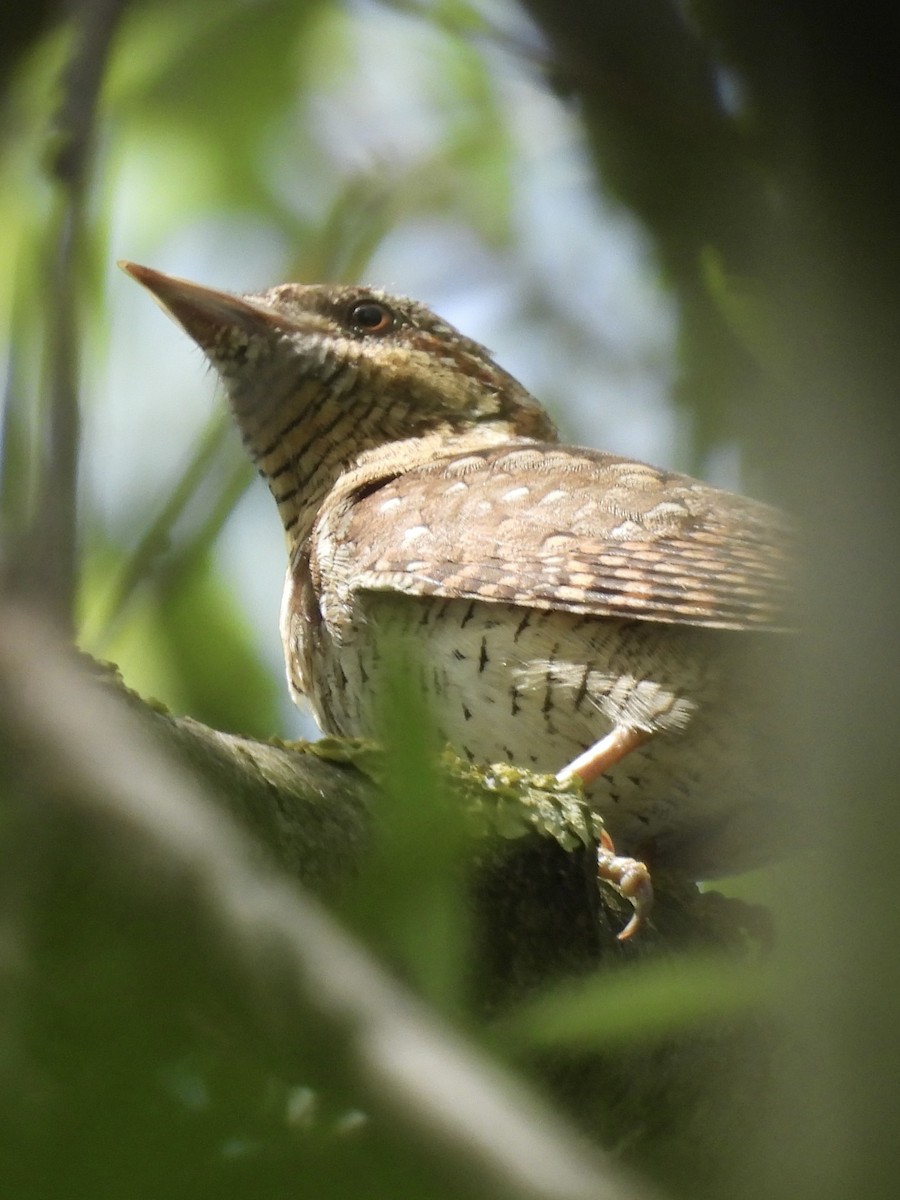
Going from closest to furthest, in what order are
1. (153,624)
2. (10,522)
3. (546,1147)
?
(546,1147) < (10,522) < (153,624)

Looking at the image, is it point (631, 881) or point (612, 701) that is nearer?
point (631, 881)

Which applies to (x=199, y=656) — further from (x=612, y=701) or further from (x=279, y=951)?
(x=279, y=951)

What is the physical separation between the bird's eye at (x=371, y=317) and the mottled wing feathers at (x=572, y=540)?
70 cm

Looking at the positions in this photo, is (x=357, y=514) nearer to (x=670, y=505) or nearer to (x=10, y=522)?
(x=670, y=505)

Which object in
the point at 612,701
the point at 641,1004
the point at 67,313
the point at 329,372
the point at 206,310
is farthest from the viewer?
the point at 329,372

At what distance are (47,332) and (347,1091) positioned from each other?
0.59 metres

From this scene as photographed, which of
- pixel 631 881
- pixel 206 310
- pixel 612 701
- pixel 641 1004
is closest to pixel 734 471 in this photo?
pixel 641 1004

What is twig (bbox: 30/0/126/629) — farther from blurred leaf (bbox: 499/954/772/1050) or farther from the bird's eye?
the bird's eye

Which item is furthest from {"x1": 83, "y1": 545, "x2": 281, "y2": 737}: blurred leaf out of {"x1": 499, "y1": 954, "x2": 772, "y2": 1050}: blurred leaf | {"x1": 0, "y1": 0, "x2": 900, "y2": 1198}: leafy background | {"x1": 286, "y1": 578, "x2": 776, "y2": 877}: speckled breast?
{"x1": 499, "y1": 954, "x2": 772, "y2": 1050}: blurred leaf

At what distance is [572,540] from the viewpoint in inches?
116

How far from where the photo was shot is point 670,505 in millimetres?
3051

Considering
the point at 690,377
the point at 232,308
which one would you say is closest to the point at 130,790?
the point at 690,377

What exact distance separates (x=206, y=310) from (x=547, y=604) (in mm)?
1497

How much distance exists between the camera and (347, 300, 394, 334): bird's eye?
13.2ft
